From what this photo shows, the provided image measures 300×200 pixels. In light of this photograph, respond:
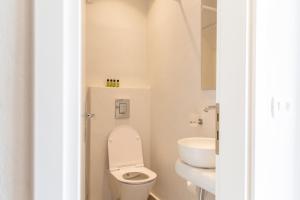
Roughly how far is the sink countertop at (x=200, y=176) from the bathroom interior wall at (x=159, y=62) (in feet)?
1.70

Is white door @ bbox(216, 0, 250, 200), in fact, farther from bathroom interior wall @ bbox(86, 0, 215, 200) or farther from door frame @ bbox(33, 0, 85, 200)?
bathroom interior wall @ bbox(86, 0, 215, 200)

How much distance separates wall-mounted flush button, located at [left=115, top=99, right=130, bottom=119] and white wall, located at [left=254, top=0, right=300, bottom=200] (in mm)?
1850

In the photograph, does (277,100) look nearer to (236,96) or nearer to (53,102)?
(236,96)


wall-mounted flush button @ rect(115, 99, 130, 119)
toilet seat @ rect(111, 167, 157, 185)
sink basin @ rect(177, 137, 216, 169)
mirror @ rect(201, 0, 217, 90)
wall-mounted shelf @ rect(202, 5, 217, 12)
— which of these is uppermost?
wall-mounted shelf @ rect(202, 5, 217, 12)

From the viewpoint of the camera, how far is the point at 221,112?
2.75 ft

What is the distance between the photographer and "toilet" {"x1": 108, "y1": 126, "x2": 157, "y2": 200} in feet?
7.26

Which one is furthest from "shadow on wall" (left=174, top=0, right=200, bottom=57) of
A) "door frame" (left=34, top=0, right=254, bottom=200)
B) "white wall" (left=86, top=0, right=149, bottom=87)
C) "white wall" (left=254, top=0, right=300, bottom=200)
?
"door frame" (left=34, top=0, right=254, bottom=200)

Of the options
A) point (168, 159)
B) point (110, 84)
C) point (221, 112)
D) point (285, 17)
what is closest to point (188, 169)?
point (221, 112)

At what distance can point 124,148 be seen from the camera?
2.61 meters

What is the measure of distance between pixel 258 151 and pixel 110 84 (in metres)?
2.10

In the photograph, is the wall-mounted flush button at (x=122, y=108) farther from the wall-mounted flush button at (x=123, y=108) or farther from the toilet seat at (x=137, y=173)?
the toilet seat at (x=137, y=173)

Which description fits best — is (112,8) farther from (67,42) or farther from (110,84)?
(67,42)

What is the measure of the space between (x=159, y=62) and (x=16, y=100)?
230 centimetres

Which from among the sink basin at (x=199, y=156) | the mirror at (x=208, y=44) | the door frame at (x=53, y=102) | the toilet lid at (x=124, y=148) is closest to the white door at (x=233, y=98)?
the sink basin at (x=199, y=156)
